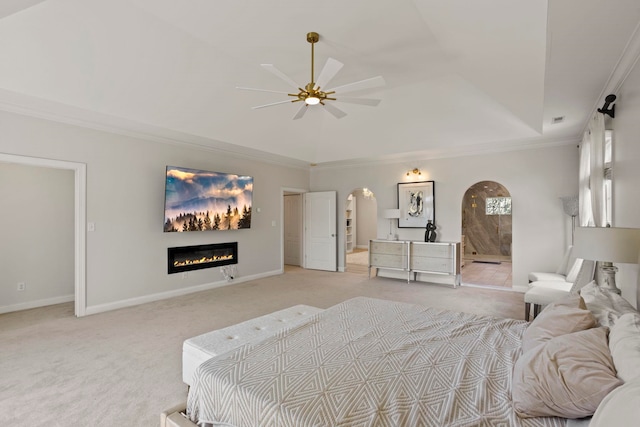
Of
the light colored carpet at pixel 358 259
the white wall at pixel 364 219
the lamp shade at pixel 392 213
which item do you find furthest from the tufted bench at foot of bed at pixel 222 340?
the white wall at pixel 364 219

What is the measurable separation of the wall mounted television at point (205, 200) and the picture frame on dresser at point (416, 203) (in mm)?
3211

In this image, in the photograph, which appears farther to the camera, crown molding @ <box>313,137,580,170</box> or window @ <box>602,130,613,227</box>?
crown molding @ <box>313,137,580,170</box>

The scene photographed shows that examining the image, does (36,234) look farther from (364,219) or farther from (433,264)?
(364,219)

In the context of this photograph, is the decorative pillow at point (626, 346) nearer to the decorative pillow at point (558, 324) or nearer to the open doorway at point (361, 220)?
the decorative pillow at point (558, 324)

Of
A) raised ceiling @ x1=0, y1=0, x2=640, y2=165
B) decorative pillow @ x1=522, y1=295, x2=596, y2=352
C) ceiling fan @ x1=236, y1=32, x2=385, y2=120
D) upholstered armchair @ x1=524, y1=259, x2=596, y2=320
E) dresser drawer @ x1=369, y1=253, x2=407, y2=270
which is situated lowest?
dresser drawer @ x1=369, y1=253, x2=407, y2=270

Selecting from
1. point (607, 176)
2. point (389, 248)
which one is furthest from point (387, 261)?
point (607, 176)

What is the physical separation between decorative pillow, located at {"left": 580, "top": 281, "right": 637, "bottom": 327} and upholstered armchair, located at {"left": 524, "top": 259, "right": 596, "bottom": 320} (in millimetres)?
1171

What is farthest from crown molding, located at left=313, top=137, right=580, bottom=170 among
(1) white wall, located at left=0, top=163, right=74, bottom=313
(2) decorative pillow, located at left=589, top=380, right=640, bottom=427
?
(2) decorative pillow, located at left=589, top=380, right=640, bottom=427

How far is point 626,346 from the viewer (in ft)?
3.92

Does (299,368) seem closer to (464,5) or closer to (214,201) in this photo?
(464,5)

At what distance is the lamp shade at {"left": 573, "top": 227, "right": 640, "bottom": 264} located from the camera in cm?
202

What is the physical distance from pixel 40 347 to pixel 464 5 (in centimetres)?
486

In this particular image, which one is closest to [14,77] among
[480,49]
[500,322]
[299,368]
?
[299,368]

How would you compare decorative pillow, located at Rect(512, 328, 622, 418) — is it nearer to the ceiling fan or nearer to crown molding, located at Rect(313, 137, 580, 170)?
the ceiling fan
